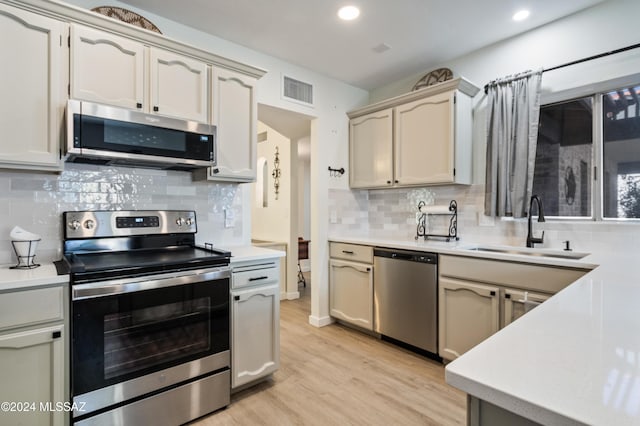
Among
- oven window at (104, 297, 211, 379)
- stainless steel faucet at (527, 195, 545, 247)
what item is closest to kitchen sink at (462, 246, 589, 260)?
stainless steel faucet at (527, 195, 545, 247)

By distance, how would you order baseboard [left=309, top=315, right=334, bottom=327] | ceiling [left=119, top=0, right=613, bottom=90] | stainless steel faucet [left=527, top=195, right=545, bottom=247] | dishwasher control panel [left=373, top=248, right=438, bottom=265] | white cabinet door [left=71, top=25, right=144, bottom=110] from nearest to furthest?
white cabinet door [left=71, top=25, right=144, bottom=110], ceiling [left=119, top=0, right=613, bottom=90], stainless steel faucet [left=527, top=195, right=545, bottom=247], dishwasher control panel [left=373, top=248, right=438, bottom=265], baseboard [left=309, top=315, right=334, bottom=327]

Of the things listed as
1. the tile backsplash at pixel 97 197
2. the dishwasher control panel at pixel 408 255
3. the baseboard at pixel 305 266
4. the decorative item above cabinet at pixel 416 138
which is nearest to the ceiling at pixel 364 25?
the decorative item above cabinet at pixel 416 138

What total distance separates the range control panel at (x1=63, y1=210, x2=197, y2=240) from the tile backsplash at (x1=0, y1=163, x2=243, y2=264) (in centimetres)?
6

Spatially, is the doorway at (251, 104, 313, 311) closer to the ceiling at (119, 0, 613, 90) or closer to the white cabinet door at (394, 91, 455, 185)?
the ceiling at (119, 0, 613, 90)

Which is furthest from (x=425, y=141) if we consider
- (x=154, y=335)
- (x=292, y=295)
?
(x=292, y=295)

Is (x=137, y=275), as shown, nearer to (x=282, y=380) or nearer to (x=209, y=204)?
(x=209, y=204)

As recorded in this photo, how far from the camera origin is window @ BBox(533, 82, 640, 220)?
2398 mm

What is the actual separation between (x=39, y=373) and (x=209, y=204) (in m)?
1.47

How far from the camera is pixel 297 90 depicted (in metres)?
3.34

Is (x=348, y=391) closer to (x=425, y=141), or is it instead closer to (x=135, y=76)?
(x=425, y=141)

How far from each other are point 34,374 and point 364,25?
3010mm

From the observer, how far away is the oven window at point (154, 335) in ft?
5.61

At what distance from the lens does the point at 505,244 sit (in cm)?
286

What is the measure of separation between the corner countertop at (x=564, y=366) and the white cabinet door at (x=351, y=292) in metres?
2.29
